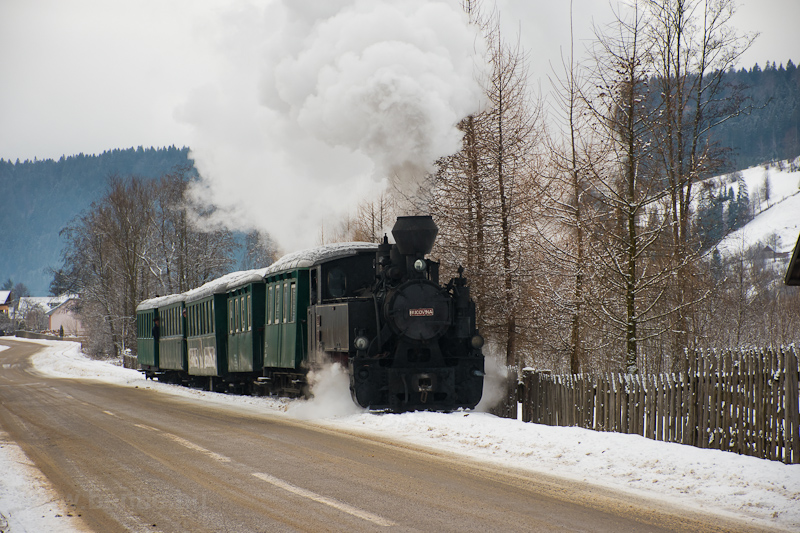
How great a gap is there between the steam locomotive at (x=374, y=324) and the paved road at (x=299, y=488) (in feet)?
6.58

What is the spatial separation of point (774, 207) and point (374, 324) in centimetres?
17191

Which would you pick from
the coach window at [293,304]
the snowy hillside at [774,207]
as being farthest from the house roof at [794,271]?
the snowy hillside at [774,207]

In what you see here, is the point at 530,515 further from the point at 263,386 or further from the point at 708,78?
the point at 708,78

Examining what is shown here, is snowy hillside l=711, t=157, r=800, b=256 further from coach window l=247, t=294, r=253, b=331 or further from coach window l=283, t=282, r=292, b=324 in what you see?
coach window l=283, t=282, r=292, b=324

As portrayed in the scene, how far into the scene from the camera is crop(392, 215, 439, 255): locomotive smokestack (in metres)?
12.4

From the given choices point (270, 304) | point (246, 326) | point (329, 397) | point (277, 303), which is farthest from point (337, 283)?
point (246, 326)

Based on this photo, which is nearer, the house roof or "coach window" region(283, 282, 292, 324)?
the house roof

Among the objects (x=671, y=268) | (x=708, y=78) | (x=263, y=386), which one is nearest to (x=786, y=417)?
(x=671, y=268)

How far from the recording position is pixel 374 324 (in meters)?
12.8

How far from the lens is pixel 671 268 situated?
11.6m

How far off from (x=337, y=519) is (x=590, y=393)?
6168mm

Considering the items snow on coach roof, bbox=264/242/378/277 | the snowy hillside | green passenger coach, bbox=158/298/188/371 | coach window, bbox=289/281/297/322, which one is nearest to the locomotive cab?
snow on coach roof, bbox=264/242/378/277

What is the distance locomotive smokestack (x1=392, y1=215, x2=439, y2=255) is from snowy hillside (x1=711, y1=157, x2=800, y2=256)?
11409cm

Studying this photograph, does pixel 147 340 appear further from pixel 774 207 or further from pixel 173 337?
pixel 774 207
